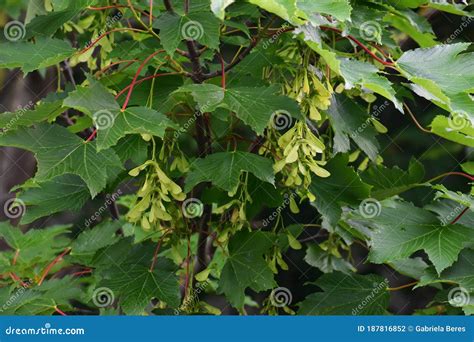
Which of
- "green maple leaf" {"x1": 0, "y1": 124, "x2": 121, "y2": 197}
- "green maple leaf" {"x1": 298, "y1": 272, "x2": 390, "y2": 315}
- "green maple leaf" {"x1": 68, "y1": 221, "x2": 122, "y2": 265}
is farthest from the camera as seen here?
"green maple leaf" {"x1": 68, "y1": 221, "x2": 122, "y2": 265}

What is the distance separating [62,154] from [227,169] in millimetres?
343

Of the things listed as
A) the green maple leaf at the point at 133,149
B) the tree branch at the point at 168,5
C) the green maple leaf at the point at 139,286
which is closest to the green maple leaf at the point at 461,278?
the green maple leaf at the point at 139,286

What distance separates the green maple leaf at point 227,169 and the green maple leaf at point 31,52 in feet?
1.27

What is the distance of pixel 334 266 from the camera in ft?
6.70

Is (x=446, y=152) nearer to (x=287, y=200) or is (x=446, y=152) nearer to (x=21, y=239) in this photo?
(x=287, y=200)

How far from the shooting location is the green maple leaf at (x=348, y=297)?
6.09ft

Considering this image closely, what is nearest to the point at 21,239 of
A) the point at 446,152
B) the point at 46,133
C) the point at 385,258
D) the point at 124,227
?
the point at 124,227

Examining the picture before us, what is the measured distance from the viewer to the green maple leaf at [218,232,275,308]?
67.2 inches

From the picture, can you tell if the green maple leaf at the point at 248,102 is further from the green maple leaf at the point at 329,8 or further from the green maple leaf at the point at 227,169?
the green maple leaf at the point at 329,8

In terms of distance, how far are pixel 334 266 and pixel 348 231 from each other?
140 millimetres

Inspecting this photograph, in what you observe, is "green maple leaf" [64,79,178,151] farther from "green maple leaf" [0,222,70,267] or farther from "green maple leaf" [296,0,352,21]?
"green maple leaf" [0,222,70,267]

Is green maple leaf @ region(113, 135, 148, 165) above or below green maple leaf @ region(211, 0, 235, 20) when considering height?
below

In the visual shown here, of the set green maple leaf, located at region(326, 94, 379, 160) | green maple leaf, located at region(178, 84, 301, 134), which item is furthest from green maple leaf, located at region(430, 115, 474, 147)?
green maple leaf, located at region(178, 84, 301, 134)

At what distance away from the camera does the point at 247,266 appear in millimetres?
1724
